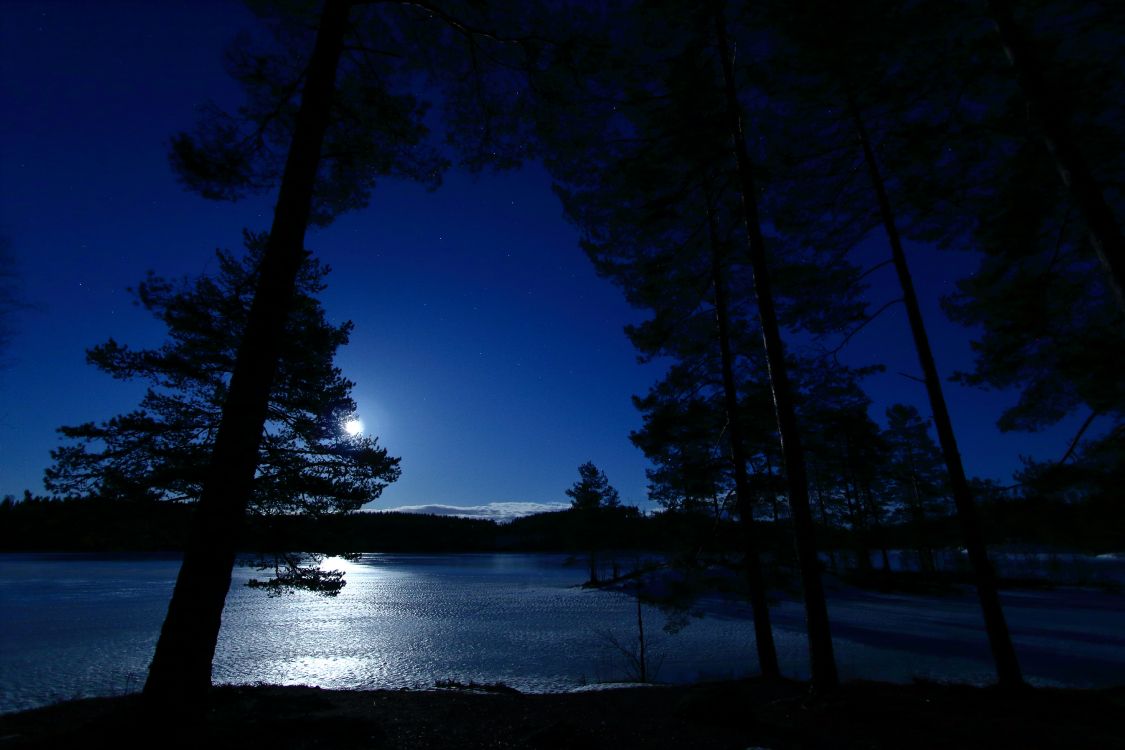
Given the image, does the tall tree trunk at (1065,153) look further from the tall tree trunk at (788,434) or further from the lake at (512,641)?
the lake at (512,641)

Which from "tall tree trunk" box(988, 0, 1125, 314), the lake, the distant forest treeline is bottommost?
the lake

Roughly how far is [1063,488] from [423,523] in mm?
153256

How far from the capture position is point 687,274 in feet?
33.3

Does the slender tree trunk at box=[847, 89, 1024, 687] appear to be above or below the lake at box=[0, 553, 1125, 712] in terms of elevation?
above

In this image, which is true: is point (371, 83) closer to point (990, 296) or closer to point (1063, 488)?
point (990, 296)

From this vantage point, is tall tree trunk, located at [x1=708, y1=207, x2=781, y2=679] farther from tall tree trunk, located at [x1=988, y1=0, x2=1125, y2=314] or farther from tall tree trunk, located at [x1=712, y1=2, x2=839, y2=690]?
tall tree trunk, located at [x1=988, y1=0, x2=1125, y2=314]

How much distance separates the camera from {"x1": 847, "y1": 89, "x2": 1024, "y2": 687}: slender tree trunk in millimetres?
7301

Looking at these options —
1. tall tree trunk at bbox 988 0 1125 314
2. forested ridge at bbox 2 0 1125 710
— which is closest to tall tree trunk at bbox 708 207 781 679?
forested ridge at bbox 2 0 1125 710

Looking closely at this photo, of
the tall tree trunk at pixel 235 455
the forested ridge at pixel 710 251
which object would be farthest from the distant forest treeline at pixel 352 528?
the tall tree trunk at pixel 235 455

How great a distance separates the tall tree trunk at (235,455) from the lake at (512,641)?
8.05 m

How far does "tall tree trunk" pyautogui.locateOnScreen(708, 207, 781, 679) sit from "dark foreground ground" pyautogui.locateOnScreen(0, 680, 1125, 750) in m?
2.19

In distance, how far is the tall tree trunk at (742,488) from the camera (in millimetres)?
9438

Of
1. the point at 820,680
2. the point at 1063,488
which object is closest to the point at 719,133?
the point at 1063,488

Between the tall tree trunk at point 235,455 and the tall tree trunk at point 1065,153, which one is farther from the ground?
the tall tree trunk at point 1065,153
